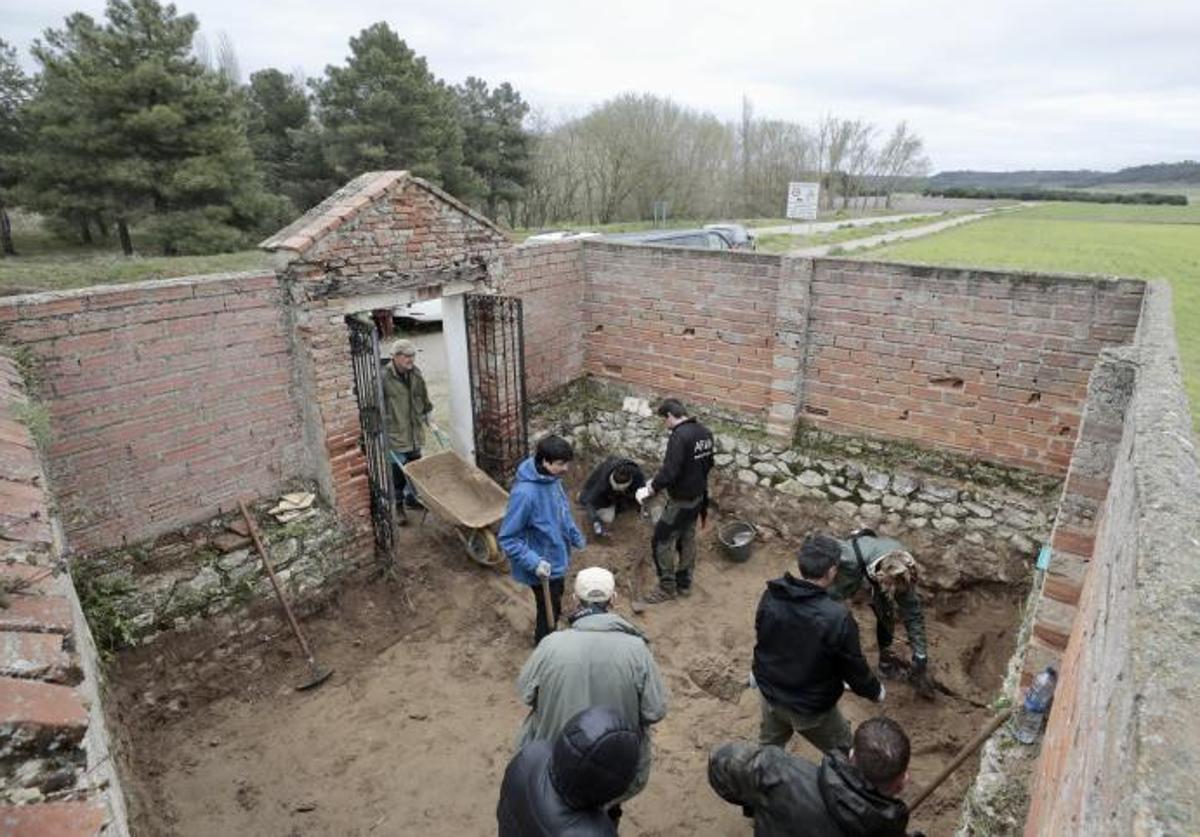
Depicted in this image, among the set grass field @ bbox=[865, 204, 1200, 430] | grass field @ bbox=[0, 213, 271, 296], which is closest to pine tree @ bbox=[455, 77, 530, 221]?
grass field @ bbox=[0, 213, 271, 296]

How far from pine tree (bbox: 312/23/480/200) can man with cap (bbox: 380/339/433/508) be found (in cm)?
1676

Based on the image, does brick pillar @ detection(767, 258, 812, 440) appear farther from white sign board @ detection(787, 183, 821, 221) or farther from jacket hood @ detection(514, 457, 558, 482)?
white sign board @ detection(787, 183, 821, 221)

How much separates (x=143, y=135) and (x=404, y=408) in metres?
15.3

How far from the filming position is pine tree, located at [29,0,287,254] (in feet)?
54.2

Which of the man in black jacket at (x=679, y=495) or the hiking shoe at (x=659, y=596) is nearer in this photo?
the man in black jacket at (x=679, y=495)

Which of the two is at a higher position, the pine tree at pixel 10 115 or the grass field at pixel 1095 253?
the pine tree at pixel 10 115

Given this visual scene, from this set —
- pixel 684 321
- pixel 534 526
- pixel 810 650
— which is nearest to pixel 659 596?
pixel 534 526

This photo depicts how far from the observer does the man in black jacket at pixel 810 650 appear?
139 inches

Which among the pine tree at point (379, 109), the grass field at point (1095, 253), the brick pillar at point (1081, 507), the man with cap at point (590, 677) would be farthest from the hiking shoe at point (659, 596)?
the pine tree at point (379, 109)

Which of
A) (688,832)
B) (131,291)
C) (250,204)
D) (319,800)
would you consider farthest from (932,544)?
(250,204)

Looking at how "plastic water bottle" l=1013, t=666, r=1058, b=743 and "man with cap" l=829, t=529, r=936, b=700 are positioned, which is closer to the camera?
"plastic water bottle" l=1013, t=666, r=1058, b=743

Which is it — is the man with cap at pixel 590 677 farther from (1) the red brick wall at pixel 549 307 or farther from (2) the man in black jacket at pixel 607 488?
(1) the red brick wall at pixel 549 307

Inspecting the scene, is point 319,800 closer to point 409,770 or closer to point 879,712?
point 409,770

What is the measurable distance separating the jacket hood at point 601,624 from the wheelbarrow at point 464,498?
287cm
